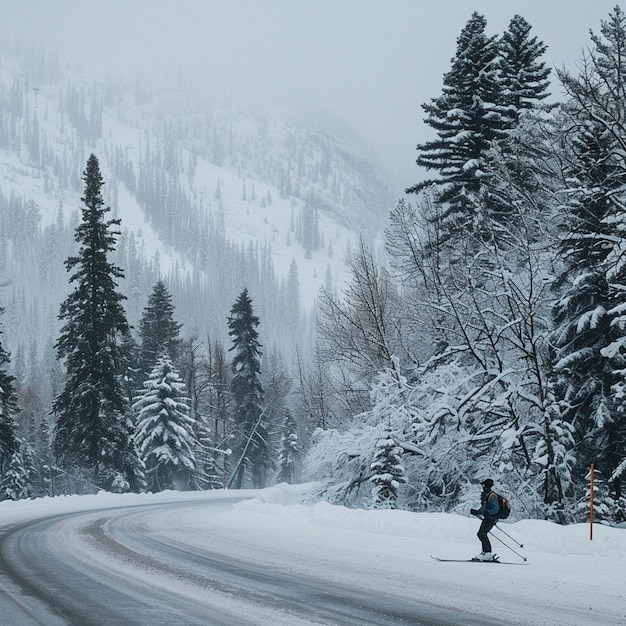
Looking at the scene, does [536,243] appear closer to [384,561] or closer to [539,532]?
[539,532]

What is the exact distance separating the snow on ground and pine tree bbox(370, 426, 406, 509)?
2344 mm

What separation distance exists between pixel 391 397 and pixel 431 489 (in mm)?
3156

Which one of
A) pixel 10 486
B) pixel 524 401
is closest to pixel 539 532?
pixel 524 401

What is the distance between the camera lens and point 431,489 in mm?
22500

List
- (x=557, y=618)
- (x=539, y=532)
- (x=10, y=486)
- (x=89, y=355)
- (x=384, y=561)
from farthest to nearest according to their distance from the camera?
(x=10, y=486) < (x=89, y=355) < (x=539, y=532) < (x=384, y=561) < (x=557, y=618)

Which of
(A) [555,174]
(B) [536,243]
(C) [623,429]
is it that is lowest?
(C) [623,429]

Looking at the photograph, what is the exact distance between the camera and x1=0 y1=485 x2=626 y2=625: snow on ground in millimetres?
8156

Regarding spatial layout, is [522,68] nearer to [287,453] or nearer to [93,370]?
[93,370]

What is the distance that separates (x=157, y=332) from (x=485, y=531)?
1621 inches

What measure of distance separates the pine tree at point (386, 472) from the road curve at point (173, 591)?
8055 mm

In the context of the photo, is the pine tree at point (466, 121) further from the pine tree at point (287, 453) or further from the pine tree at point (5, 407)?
the pine tree at point (287, 453)

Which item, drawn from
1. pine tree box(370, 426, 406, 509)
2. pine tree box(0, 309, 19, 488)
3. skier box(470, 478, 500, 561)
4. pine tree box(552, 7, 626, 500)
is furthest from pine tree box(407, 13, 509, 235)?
pine tree box(0, 309, 19, 488)

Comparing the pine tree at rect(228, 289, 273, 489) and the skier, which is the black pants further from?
the pine tree at rect(228, 289, 273, 489)

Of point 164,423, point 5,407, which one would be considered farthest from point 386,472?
point 164,423
